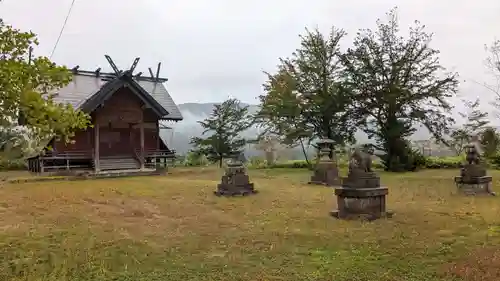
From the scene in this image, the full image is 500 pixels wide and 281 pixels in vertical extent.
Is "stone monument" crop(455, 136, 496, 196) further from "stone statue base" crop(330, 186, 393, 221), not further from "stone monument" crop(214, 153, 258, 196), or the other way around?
"stone monument" crop(214, 153, 258, 196)

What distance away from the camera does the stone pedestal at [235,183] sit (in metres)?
13.6

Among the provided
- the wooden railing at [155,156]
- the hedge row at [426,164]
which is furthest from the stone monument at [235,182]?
the hedge row at [426,164]

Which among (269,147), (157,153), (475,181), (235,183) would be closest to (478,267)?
(475,181)

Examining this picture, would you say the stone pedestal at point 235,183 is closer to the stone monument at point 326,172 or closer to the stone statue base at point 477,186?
the stone monument at point 326,172

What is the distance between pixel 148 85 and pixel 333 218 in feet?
66.8

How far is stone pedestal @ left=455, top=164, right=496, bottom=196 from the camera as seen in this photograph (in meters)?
13.0

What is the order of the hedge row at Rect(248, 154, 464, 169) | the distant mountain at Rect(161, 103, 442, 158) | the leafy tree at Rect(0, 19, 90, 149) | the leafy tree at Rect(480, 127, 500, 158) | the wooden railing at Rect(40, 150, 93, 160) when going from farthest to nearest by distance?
the distant mountain at Rect(161, 103, 442, 158), the hedge row at Rect(248, 154, 464, 169), the leafy tree at Rect(480, 127, 500, 158), the wooden railing at Rect(40, 150, 93, 160), the leafy tree at Rect(0, 19, 90, 149)

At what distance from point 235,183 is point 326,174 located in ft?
15.3

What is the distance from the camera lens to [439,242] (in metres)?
7.30

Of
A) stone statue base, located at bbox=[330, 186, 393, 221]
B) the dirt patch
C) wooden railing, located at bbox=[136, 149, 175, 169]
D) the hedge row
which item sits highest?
wooden railing, located at bbox=[136, 149, 175, 169]

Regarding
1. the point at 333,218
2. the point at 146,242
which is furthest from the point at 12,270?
the point at 333,218

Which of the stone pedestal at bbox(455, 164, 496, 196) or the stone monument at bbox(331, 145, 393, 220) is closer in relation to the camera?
the stone monument at bbox(331, 145, 393, 220)

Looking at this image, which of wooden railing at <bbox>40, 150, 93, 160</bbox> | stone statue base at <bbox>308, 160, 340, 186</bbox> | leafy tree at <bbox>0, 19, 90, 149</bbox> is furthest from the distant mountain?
leafy tree at <bbox>0, 19, 90, 149</bbox>

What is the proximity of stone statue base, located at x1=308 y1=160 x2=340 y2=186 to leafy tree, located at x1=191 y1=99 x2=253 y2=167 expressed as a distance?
33.4 ft
